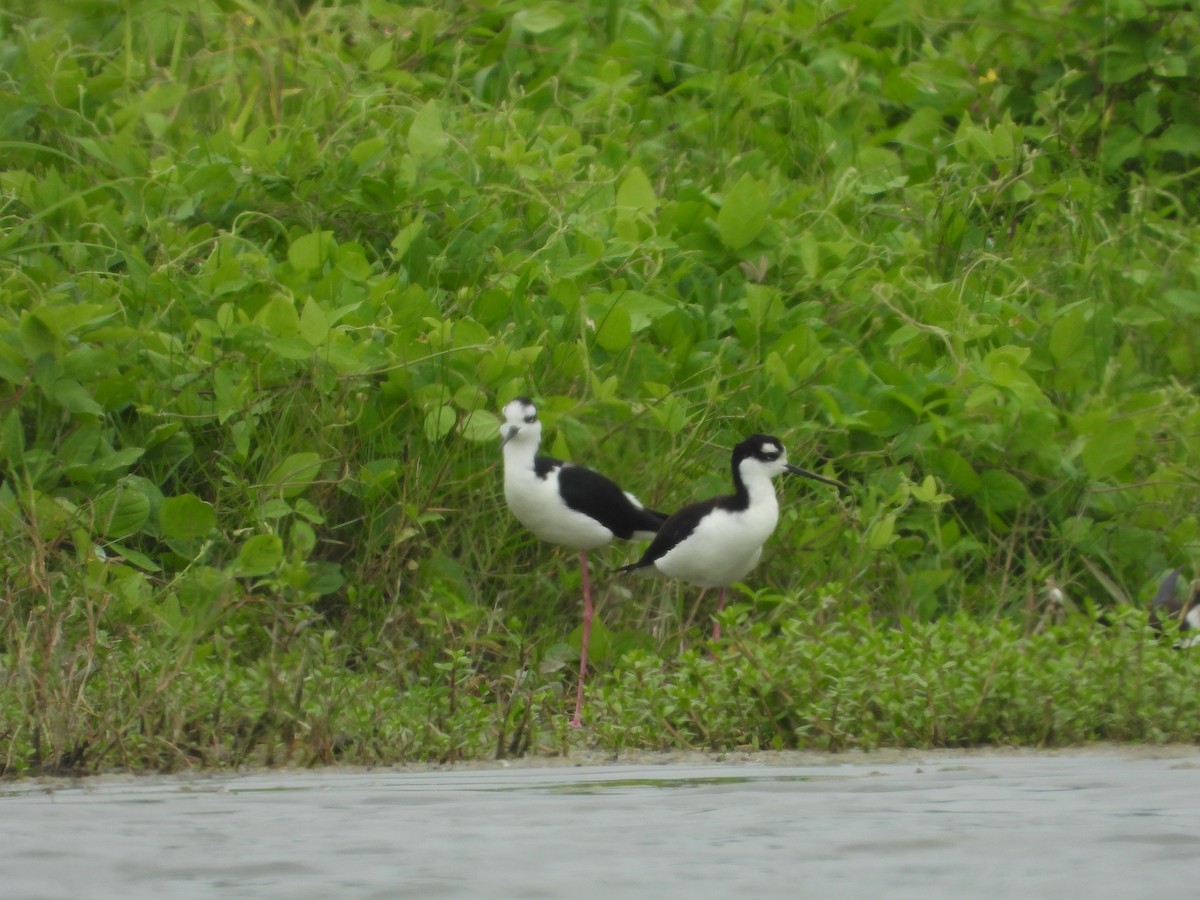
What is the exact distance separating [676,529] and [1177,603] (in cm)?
182

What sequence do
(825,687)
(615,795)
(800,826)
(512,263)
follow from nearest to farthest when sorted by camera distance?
(800,826)
(615,795)
(825,687)
(512,263)

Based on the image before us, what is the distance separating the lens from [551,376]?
7.60m

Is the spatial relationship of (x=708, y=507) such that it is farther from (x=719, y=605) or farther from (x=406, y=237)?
(x=406, y=237)

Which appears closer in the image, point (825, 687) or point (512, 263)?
point (825, 687)

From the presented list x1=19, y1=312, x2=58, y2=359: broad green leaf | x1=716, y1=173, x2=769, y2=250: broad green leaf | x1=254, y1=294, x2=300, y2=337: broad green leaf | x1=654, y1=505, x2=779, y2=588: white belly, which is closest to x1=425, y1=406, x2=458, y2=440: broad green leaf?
x1=254, y1=294, x2=300, y2=337: broad green leaf

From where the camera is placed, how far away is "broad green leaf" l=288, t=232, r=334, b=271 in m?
7.62

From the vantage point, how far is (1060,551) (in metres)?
7.70

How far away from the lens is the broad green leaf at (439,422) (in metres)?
7.06

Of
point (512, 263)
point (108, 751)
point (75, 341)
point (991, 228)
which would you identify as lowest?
A: point (108, 751)

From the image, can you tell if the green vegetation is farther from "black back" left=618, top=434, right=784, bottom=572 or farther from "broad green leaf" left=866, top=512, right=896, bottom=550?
"black back" left=618, top=434, right=784, bottom=572

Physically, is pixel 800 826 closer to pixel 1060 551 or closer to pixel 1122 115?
pixel 1060 551

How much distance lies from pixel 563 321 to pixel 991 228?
3.16 meters

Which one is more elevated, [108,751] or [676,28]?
[676,28]

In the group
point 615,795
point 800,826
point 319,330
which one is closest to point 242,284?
point 319,330
